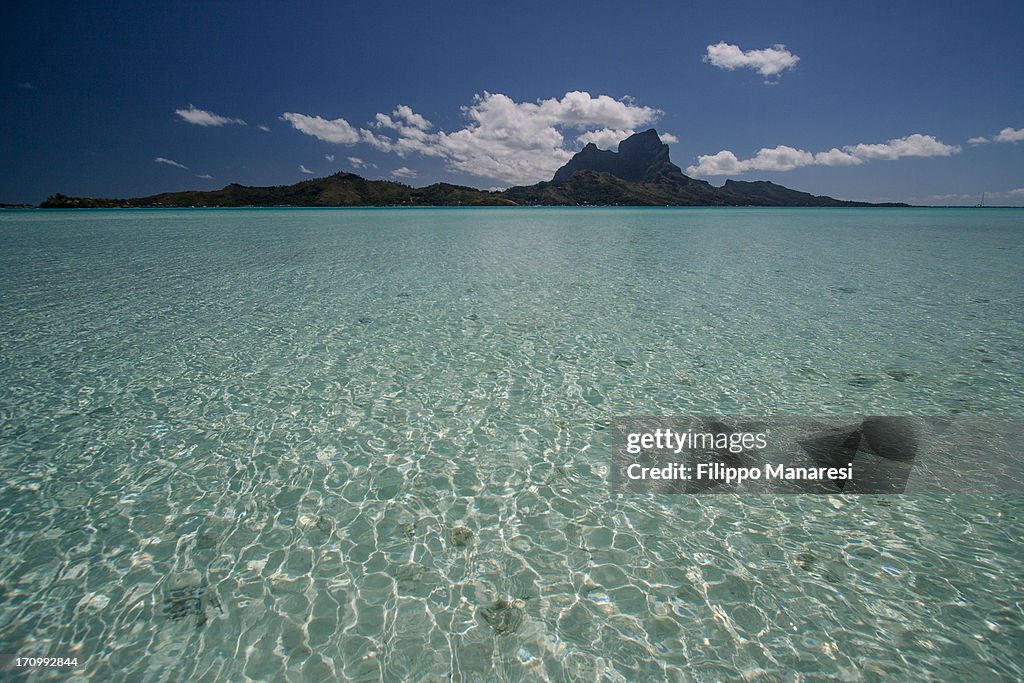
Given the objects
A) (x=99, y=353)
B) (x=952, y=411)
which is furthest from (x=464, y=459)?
(x=99, y=353)

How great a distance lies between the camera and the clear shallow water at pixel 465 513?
3287mm

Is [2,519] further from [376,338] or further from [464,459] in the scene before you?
[376,338]

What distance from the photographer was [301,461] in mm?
5449

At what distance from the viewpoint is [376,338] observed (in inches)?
386

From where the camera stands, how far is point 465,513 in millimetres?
4660

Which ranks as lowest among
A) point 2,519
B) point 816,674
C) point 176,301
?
point 816,674

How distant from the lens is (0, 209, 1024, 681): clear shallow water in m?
3.29

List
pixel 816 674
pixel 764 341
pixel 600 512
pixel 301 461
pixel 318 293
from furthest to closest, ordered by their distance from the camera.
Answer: pixel 318 293
pixel 764 341
pixel 301 461
pixel 600 512
pixel 816 674

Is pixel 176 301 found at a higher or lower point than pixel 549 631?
higher

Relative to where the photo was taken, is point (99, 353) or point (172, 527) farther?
point (99, 353)

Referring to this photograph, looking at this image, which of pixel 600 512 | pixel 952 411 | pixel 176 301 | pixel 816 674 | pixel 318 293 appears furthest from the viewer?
pixel 318 293

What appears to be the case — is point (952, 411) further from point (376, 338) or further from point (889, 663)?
point (376, 338)

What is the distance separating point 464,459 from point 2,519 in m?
4.79

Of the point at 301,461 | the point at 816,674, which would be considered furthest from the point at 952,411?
the point at 301,461
